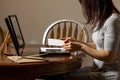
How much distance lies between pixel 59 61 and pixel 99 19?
0.35m

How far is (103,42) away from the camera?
1551 mm

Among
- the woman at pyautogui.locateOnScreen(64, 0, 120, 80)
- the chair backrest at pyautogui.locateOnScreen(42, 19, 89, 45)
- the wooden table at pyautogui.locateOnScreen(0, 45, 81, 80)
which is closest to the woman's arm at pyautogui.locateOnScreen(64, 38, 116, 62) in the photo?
the woman at pyautogui.locateOnScreen(64, 0, 120, 80)

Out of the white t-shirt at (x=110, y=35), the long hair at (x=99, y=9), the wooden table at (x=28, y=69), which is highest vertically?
the long hair at (x=99, y=9)

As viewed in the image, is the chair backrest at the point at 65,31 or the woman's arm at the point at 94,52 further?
the chair backrest at the point at 65,31

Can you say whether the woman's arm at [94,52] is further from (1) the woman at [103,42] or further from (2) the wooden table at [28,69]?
(2) the wooden table at [28,69]

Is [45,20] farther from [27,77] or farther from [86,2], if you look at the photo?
[27,77]

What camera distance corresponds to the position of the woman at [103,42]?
4.81 ft

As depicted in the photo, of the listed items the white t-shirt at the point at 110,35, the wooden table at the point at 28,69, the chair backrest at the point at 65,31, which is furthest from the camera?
the chair backrest at the point at 65,31

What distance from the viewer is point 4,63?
1.30 metres

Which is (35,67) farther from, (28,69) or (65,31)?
(65,31)

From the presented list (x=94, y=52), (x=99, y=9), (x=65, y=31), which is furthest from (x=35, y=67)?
(x=65, y=31)

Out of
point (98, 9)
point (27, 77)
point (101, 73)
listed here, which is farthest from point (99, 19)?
point (27, 77)

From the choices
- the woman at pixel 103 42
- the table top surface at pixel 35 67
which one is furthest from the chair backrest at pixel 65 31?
the table top surface at pixel 35 67

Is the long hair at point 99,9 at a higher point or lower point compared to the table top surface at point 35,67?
higher
